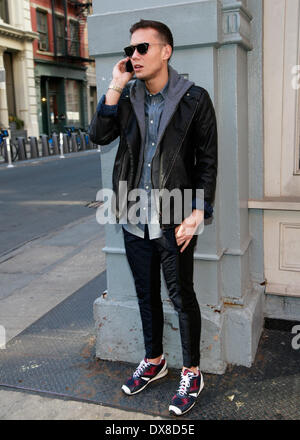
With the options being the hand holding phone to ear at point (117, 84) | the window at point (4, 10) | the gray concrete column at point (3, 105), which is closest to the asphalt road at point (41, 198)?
the hand holding phone to ear at point (117, 84)

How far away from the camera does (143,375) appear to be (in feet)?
9.23

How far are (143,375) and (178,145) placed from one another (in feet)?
4.64

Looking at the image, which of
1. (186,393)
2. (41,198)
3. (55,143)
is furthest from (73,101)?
(186,393)

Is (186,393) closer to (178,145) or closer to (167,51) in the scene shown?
(178,145)

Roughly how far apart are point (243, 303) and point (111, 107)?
1.49m

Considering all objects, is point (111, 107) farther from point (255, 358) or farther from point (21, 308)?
point (21, 308)

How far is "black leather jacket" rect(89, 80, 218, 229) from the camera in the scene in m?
2.37

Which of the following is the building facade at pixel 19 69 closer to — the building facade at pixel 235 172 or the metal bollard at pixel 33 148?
the metal bollard at pixel 33 148

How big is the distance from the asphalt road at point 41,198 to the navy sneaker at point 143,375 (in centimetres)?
376

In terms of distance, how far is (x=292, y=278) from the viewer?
10.8ft

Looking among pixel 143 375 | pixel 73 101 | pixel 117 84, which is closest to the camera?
pixel 117 84

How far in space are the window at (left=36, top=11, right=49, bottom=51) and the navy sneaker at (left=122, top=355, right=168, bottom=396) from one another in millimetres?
29410

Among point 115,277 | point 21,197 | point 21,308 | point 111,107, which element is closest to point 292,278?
point 115,277

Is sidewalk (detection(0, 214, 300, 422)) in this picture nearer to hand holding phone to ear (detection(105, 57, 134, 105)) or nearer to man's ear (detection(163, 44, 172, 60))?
hand holding phone to ear (detection(105, 57, 134, 105))
